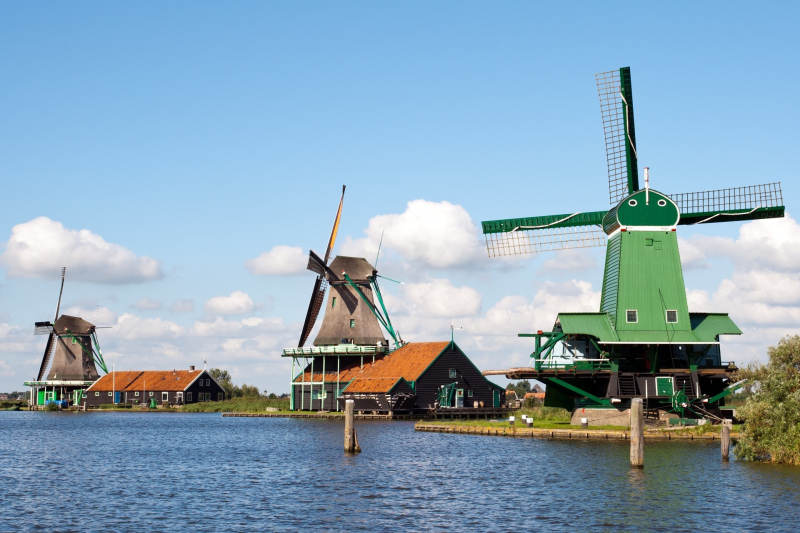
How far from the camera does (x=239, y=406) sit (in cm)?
9512

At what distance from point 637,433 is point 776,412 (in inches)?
182

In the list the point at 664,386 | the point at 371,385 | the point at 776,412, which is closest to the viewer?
the point at 776,412

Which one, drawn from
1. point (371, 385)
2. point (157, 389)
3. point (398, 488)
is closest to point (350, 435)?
point (398, 488)

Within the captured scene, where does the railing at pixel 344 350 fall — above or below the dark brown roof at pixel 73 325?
below

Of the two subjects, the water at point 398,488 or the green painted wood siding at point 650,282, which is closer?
the water at point 398,488

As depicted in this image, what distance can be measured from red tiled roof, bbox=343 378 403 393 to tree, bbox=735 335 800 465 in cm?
3803

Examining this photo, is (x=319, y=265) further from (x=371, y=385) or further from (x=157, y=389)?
(x=157, y=389)

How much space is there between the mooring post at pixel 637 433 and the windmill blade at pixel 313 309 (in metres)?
48.4

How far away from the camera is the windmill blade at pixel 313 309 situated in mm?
76938

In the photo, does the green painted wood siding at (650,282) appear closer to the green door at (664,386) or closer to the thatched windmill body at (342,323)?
the green door at (664,386)

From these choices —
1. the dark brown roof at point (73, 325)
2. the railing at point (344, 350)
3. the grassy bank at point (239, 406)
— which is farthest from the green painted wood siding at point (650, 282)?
the dark brown roof at point (73, 325)

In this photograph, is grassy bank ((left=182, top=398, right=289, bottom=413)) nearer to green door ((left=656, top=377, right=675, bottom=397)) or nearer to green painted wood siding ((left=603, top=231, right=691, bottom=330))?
green painted wood siding ((left=603, top=231, right=691, bottom=330))

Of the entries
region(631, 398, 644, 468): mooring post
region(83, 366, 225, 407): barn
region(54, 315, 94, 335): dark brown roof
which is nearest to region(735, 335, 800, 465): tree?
region(631, 398, 644, 468): mooring post

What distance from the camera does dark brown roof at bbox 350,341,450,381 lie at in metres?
70.0
